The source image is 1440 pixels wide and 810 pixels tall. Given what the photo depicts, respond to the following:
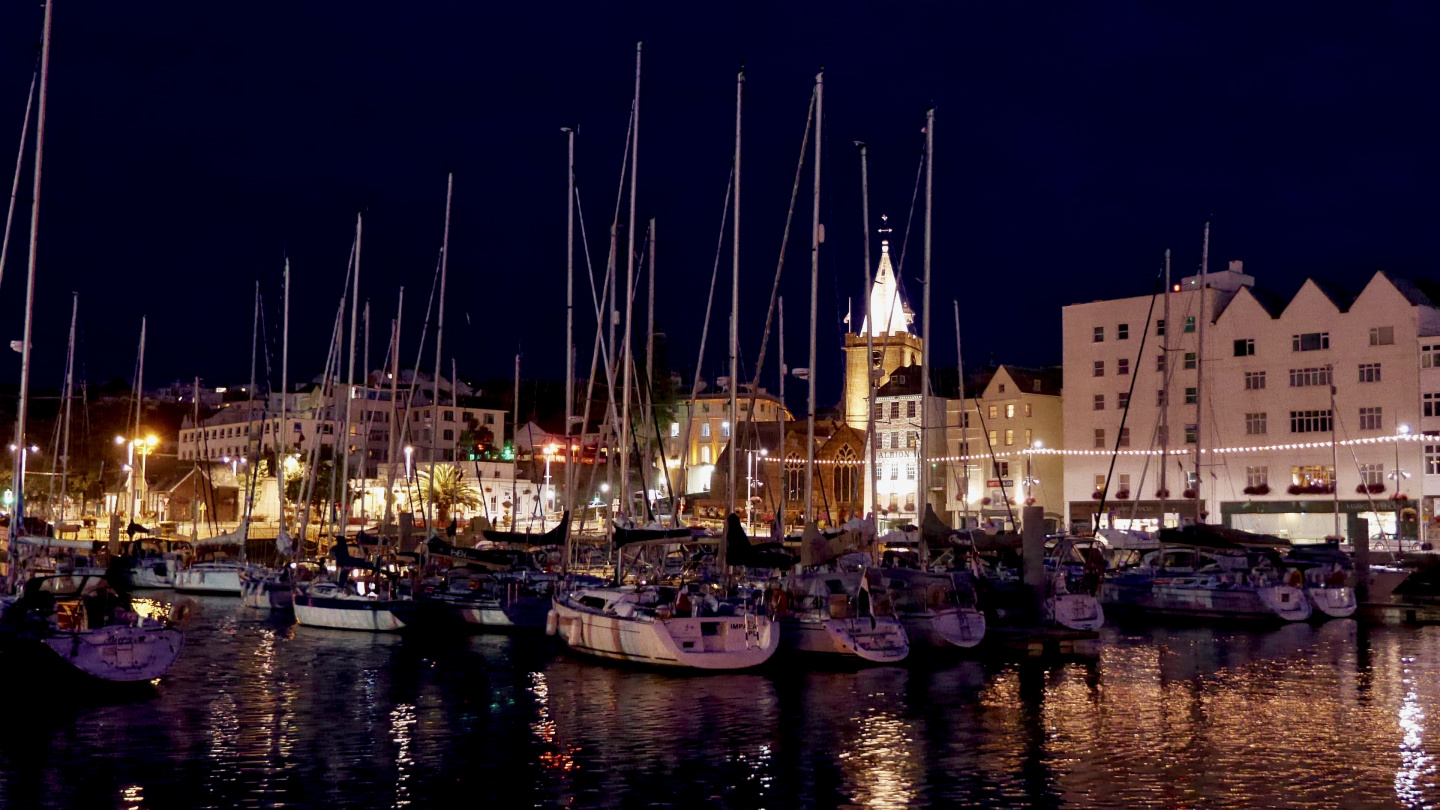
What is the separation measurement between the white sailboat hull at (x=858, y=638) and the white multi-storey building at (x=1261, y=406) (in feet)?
146

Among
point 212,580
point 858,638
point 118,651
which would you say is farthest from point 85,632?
point 212,580

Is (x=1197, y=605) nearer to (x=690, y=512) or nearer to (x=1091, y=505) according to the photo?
(x=1091, y=505)

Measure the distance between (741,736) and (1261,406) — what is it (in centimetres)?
7182

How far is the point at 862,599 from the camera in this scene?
3912cm

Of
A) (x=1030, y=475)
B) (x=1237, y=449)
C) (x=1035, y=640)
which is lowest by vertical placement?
(x=1035, y=640)

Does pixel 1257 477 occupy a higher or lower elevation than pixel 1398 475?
higher

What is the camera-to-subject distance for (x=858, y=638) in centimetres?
3712

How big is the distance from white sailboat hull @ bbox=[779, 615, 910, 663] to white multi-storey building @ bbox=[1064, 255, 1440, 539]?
44.4 m

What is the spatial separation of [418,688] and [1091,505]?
70.4 m

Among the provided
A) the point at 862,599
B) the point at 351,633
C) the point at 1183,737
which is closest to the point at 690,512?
→ the point at 351,633

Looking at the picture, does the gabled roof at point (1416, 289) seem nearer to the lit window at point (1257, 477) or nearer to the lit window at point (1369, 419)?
the lit window at point (1369, 419)

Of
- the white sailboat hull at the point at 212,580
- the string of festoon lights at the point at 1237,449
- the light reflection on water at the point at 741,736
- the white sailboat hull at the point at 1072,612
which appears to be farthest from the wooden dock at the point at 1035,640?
the white sailboat hull at the point at 212,580

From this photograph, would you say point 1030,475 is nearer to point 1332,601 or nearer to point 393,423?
point 1332,601

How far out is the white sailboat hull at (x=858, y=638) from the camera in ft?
122
